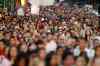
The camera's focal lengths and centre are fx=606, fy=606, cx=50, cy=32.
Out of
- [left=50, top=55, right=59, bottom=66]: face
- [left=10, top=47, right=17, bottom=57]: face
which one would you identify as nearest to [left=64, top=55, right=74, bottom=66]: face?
[left=50, top=55, right=59, bottom=66]: face

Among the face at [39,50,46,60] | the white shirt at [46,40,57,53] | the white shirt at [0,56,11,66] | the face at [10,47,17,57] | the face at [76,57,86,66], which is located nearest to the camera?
the face at [76,57,86,66]

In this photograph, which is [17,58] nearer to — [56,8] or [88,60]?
[88,60]

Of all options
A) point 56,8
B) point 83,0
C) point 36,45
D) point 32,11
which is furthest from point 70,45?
point 83,0

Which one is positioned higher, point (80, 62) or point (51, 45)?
point (80, 62)

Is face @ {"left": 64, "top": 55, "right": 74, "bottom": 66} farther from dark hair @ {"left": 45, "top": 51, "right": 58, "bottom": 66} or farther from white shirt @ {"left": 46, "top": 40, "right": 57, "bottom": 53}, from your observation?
white shirt @ {"left": 46, "top": 40, "right": 57, "bottom": 53}

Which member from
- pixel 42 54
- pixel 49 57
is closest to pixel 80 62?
pixel 49 57

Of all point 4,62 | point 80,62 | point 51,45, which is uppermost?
point 80,62

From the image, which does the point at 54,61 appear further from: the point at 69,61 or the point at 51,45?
the point at 51,45

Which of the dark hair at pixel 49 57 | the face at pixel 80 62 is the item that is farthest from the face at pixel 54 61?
the face at pixel 80 62

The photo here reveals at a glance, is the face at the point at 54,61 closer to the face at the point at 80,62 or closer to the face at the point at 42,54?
the face at the point at 42,54

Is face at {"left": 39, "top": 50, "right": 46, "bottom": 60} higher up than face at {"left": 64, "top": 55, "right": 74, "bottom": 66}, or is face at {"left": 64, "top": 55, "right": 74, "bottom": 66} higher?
face at {"left": 64, "top": 55, "right": 74, "bottom": 66}

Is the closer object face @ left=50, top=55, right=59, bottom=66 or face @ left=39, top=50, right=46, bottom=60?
face @ left=50, top=55, right=59, bottom=66

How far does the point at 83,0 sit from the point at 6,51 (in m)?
58.6

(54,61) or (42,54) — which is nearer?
(54,61)
